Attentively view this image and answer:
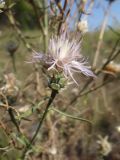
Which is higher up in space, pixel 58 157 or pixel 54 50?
pixel 54 50

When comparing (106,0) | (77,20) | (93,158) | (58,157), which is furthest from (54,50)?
(93,158)

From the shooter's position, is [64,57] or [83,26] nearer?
[64,57]

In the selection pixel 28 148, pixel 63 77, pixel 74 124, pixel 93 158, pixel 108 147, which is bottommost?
pixel 93 158

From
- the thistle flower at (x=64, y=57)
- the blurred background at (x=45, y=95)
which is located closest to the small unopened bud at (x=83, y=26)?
the blurred background at (x=45, y=95)

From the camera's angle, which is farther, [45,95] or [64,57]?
[45,95]

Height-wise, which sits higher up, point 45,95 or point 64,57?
point 64,57

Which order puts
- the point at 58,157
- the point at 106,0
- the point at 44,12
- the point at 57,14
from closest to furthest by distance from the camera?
1. the point at 57,14
2. the point at 44,12
3. the point at 106,0
4. the point at 58,157

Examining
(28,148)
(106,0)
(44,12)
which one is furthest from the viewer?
(106,0)

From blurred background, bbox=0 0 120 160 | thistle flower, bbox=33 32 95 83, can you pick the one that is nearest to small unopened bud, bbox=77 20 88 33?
blurred background, bbox=0 0 120 160

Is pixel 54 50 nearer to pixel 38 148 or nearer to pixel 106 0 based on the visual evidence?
pixel 38 148
